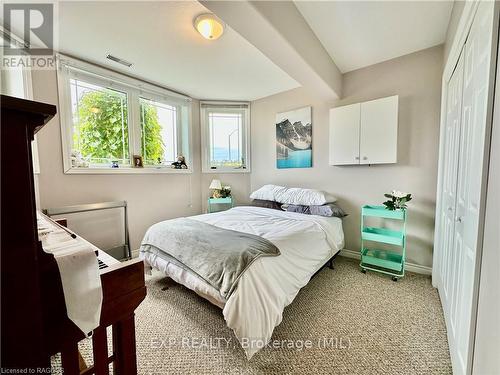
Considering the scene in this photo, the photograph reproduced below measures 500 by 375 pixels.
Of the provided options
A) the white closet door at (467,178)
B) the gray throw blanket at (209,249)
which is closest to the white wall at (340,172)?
the white closet door at (467,178)

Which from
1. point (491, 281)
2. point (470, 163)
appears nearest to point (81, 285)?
point (491, 281)

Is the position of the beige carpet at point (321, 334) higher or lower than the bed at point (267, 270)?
lower

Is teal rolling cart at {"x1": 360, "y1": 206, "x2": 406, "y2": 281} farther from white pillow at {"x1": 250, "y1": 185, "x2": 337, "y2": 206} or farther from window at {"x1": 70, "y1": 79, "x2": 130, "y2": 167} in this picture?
window at {"x1": 70, "y1": 79, "x2": 130, "y2": 167}

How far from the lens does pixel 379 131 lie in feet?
8.02

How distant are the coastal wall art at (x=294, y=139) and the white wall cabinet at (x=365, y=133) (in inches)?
16.5

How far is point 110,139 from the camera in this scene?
2.71m

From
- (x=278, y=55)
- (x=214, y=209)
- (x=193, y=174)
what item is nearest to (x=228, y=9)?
(x=278, y=55)

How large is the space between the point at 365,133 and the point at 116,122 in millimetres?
3201

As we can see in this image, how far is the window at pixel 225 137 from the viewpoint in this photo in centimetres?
367

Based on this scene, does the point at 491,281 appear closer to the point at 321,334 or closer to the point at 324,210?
the point at 321,334

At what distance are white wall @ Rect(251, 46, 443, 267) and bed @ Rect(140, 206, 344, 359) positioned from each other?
600mm

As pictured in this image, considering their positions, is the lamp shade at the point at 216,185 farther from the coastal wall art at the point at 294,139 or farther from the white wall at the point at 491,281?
the white wall at the point at 491,281

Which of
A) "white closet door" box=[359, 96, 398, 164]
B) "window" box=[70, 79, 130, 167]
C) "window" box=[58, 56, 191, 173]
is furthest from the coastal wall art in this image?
"window" box=[70, 79, 130, 167]

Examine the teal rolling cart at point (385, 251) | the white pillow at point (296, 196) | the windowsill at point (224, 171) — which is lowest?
the teal rolling cart at point (385, 251)
